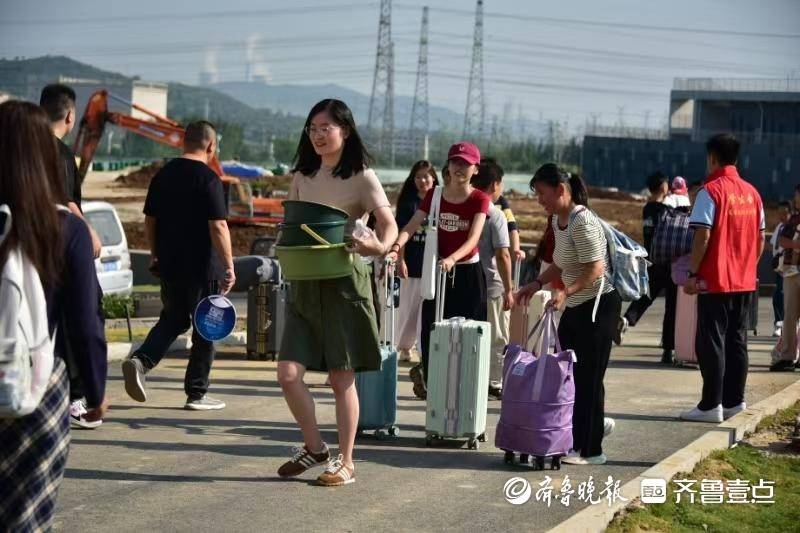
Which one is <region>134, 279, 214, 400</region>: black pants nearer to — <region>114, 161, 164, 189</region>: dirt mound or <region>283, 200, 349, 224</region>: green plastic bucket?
<region>283, 200, 349, 224</region>: green plastic bucket

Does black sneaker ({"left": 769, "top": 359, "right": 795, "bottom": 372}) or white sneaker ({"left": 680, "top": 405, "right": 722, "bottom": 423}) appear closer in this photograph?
white sneaker ({"left": 680, "top": 405, "right": 722, "bottom": 423})

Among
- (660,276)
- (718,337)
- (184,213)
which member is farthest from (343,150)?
(660,276)

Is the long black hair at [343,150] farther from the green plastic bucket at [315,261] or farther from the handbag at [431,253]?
the handbag at [431,253]

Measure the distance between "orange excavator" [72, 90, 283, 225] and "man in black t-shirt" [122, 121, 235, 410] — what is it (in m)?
24.1

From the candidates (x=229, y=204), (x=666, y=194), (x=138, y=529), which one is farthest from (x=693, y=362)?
(x=229, y=204)

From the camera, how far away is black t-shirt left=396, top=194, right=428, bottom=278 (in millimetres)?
12211

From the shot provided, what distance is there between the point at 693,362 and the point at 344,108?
741cm

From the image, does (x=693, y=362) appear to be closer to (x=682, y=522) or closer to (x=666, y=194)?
(x=666, y=194)

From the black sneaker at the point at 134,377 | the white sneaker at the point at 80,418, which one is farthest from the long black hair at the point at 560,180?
the white sneaker at the point at 80,418

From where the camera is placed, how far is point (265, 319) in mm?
12859

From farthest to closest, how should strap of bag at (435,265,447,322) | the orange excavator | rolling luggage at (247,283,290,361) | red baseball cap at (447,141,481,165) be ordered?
→ the orange excavator
rolling luggage at (247,283,290,361)
red baseball cap at (447,141,481,165)
strap of bag at (435,265,447,322)

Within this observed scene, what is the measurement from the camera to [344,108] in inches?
299

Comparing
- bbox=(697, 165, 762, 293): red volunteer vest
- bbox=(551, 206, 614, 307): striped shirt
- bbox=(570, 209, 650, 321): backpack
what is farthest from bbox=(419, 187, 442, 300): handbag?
bbox=(697, 165, 762, 293): red volunteer vest

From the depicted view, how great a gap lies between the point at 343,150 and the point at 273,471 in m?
1.88
